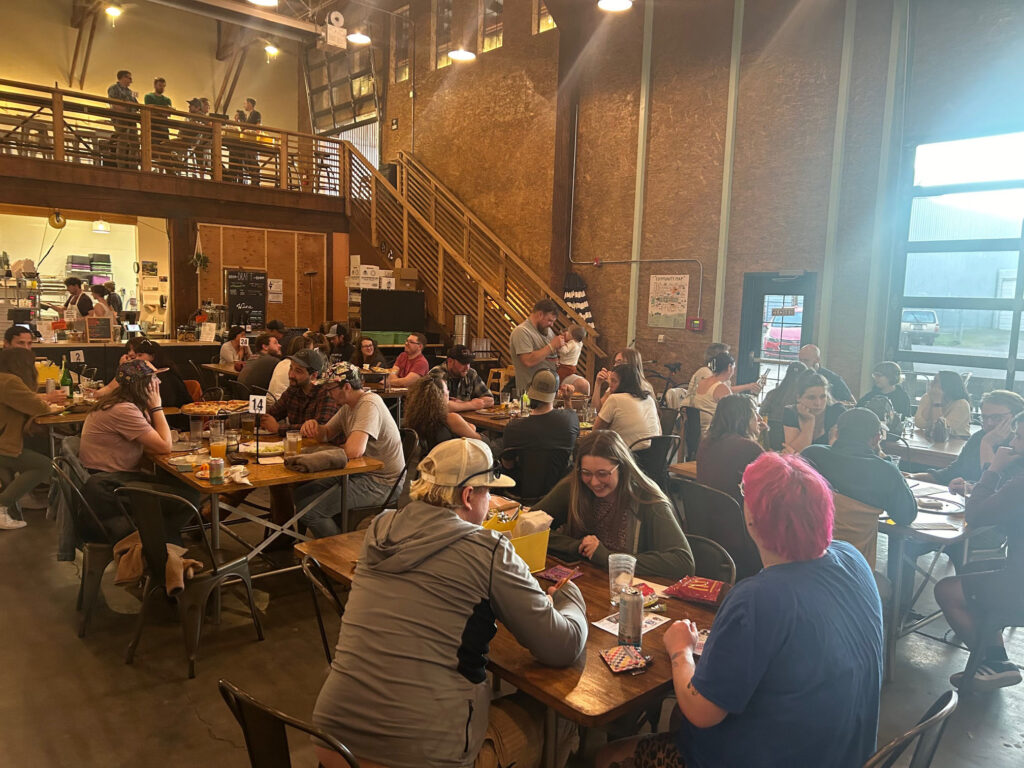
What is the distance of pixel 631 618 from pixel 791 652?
0.59 metres

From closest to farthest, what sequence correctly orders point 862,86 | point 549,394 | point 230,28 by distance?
point 549,394 → point 862,86 → point 230,28

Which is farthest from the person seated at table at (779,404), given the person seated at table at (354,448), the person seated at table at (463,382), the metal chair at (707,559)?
the person seated at table at (354,448)

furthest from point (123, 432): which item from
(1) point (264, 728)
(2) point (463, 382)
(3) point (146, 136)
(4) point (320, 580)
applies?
(3) point (146, 136)

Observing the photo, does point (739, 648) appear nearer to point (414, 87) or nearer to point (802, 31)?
point (802, 31)

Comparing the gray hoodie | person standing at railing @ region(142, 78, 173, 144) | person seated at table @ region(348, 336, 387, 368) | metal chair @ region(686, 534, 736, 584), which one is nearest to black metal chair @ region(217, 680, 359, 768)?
the gray hoodie

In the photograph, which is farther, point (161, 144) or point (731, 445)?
point (161, 144)

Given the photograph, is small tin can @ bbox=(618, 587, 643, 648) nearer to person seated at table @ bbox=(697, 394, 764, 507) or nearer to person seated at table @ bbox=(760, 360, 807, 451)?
person seated at table @ bbox=(697, 394, 764, 507)

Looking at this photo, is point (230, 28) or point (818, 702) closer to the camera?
point (818, 702)

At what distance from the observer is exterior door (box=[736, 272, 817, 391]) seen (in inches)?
332

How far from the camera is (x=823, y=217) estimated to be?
26.9 feet

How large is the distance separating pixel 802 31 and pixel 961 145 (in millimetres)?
2276

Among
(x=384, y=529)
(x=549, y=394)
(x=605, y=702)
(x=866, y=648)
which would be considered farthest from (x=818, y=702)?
(x=549, y=394)

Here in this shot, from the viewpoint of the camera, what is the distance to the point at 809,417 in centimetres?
477

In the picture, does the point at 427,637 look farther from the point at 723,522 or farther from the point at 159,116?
the point at 159,116
